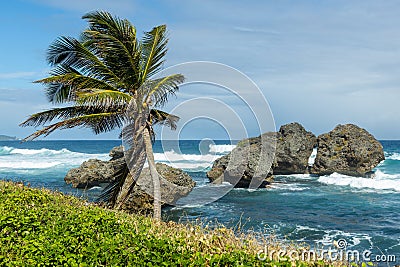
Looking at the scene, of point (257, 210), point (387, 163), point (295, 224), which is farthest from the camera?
point (387, 163)

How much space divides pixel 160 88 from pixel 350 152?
88.7ft

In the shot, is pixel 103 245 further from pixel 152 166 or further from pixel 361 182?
pixel 361 182

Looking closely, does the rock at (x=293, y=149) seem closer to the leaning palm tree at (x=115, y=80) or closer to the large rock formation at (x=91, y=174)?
the large rock formation at (x=91, y=174)

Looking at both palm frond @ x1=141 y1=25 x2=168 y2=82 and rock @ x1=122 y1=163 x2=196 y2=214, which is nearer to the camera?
palm frond @ x1=141 y1=25 x2=168 y2=82

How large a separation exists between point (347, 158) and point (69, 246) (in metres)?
33.1

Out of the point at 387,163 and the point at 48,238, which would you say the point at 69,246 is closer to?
the point at 48,238

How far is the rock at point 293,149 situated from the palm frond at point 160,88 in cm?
2434

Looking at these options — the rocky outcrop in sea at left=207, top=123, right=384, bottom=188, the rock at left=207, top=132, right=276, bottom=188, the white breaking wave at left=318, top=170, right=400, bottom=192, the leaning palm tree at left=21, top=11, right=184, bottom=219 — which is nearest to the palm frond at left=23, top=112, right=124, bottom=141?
the leaning palm tree at left=21, top=11, right=184, bottom=219

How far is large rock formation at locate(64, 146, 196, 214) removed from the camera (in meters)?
19.2

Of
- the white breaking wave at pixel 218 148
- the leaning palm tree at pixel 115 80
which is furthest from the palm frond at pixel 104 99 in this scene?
the white breaking wave at pixel 218 148

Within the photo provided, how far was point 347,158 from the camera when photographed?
1423 inches

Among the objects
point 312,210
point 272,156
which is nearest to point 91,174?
point 272,156

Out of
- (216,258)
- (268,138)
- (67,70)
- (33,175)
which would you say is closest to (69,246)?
(216,258)

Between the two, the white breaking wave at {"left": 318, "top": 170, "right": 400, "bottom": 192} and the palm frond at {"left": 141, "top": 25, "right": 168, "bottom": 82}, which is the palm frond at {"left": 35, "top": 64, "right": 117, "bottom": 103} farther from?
the white breaking wave at {"left": 318, "top": 170, "right": 400, "bottom": 192}
